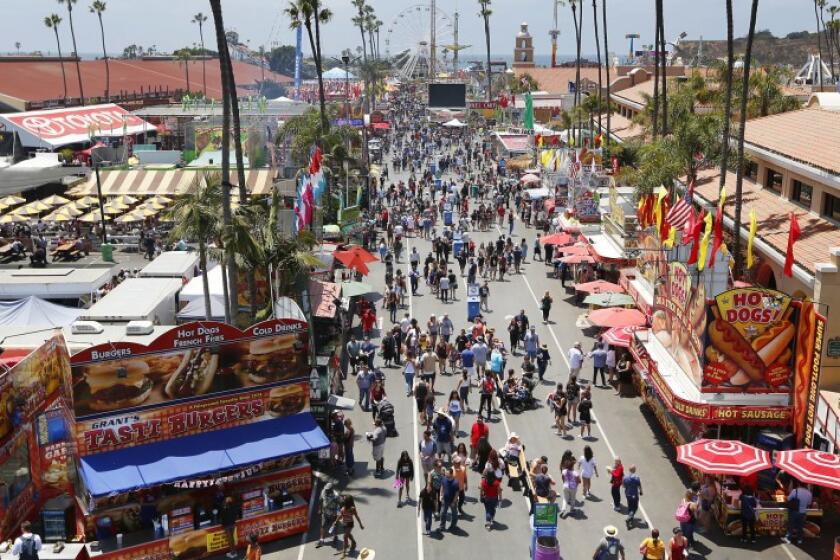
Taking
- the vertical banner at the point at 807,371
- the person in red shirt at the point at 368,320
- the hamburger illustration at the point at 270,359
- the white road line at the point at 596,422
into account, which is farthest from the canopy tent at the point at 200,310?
the vertical banner at the point at 807,371

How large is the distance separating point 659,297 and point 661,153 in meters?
10.3

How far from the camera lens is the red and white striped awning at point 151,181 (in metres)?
48.3

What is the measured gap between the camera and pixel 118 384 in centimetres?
1686

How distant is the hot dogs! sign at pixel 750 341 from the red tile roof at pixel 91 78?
219 feet

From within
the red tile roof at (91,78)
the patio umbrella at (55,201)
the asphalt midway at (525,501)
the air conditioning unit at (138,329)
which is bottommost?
the asphalt midway at (525,501)

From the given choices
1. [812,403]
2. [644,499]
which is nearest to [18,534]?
[644,499]

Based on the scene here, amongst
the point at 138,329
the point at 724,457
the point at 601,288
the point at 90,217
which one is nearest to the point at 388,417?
the point at 138,329

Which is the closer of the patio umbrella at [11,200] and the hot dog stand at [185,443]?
the hot dog stand at [185,443]

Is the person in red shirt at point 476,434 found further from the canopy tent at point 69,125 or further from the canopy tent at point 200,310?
the canopy tent at point 69,125

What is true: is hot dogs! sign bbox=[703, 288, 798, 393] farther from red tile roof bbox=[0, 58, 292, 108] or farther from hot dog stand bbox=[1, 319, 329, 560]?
red tile roof bbox=[0, 58, 292, 108]

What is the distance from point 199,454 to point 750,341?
11.0 metres

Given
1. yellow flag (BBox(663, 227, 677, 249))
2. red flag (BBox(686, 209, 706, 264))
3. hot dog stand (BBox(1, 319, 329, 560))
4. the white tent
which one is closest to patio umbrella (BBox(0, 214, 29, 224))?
hot dog stand (BBox(1, 319, 329, 560))

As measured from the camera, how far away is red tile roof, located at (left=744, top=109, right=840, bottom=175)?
969 inches

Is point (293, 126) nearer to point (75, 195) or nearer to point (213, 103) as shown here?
point (75, 195)
